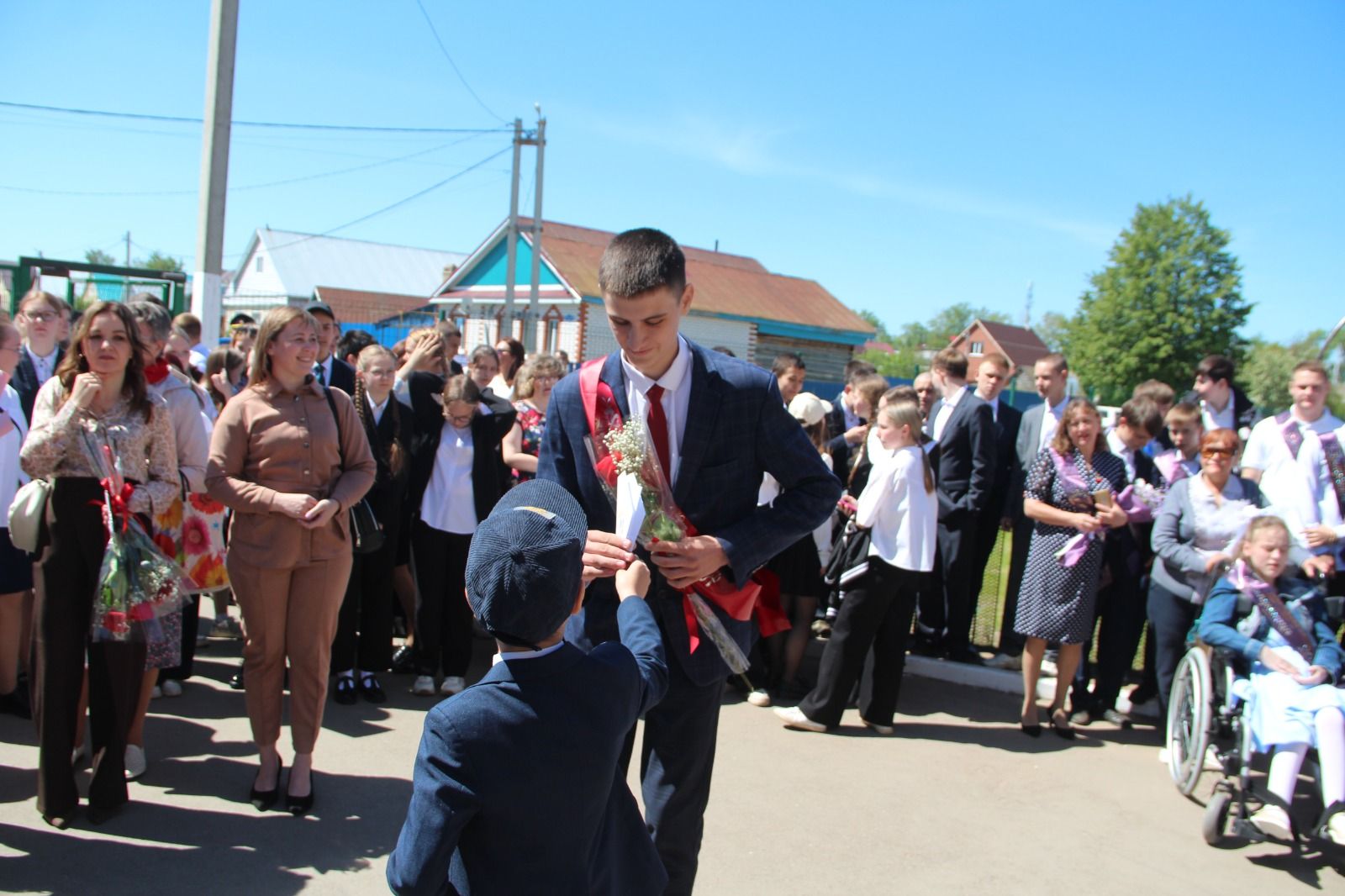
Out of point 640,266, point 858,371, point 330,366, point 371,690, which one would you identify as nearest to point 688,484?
point 640,266

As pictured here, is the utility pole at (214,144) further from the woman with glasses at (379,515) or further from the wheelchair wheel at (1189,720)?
the wheelchair wheel at (1189,720)

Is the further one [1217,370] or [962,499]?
[1217,370]

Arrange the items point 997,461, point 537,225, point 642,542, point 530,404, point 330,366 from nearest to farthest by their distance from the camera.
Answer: point 642,542 → point 330,366 → point 530,404 → point 997,461 → point 537,225

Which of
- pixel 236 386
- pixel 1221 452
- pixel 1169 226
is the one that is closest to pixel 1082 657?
pixel 1221 452

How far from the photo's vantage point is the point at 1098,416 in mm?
6090

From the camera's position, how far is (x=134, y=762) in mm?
4594

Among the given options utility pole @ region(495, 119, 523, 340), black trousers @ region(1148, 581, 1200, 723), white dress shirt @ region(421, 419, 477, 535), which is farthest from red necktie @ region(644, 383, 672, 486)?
utility pole @ region(495, 119, 523, 340)

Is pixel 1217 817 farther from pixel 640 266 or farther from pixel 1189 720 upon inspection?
pixel 640 266

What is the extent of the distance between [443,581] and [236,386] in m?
2.18

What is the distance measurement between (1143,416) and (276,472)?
17.8ft

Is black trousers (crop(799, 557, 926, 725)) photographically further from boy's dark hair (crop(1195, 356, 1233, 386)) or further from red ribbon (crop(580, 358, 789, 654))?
boy's dark hair (crop(1195, 356, 1233, 386))

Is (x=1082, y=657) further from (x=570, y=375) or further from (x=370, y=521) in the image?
(x=570, y=375)

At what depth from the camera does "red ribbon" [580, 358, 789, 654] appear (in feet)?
8.64

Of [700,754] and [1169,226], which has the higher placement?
[1169,226]
